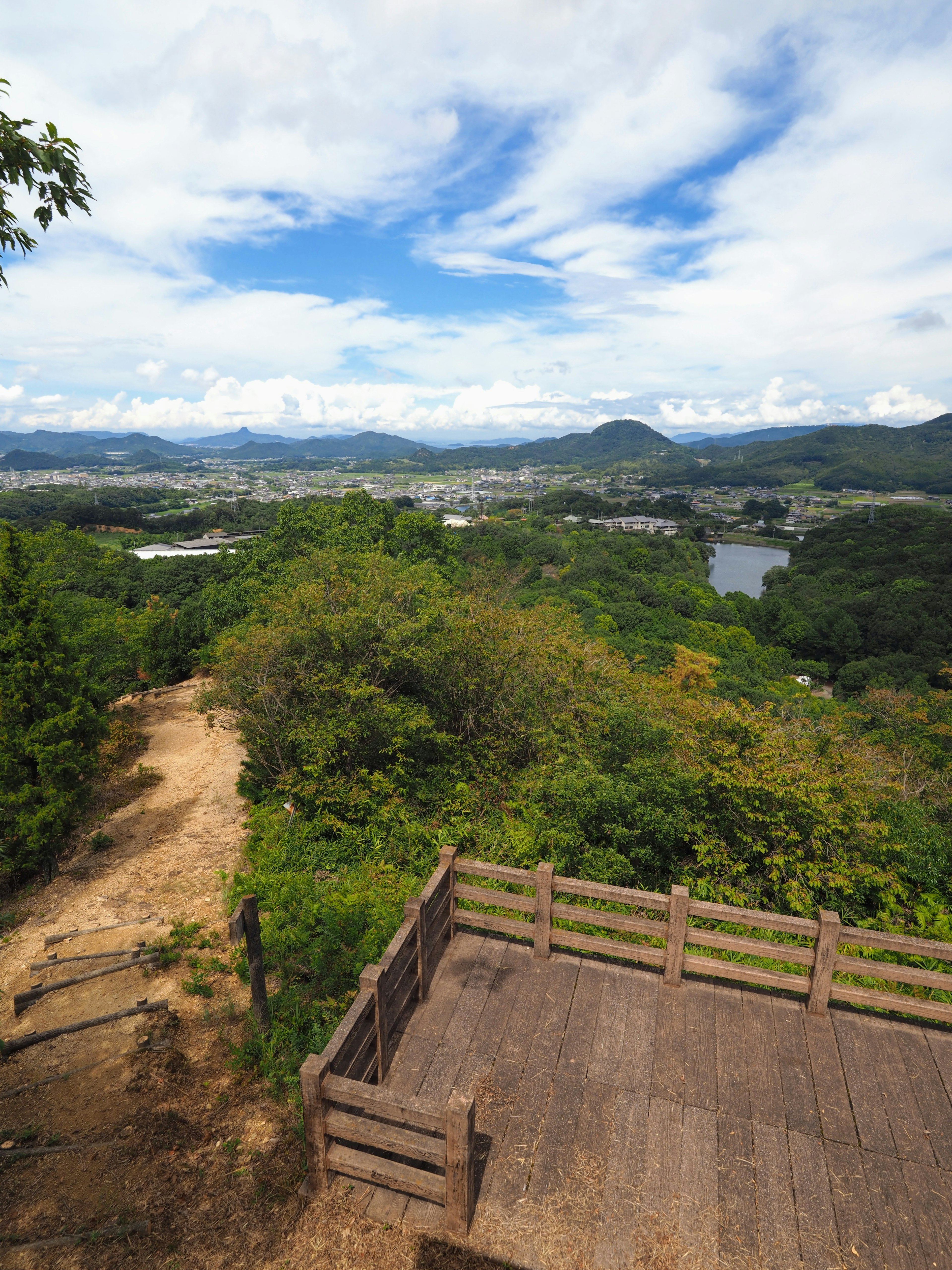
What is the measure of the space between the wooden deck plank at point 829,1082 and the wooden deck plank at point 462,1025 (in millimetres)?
2390

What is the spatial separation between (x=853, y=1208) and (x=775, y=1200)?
43 centimetres

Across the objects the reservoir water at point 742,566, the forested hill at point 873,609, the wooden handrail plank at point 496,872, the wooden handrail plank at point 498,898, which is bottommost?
the reservoir water at point 742,566

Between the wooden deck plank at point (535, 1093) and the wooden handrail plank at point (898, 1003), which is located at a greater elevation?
the wooden handrail plank at point (898, 1003)

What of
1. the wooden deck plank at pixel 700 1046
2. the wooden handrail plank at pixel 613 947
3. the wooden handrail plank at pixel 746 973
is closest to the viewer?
the wooden deck plank at pixel 700 1046

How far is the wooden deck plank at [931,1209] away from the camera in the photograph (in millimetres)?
3303

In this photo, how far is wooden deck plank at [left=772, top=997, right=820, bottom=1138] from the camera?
159 inches

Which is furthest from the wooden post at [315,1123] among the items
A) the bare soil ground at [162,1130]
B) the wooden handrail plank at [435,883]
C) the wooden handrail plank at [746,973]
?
the wooden handrail plank at [746,973]

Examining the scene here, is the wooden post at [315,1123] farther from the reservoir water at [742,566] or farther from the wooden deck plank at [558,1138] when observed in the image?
the reservoir water at [742,566]

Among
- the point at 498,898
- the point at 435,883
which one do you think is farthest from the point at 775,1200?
the point at 435,883

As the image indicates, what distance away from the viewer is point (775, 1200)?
3.57 metres

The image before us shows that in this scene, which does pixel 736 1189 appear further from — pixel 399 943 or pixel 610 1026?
pixel 399 943

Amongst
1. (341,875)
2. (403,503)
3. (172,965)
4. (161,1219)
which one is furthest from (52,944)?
(403,503)

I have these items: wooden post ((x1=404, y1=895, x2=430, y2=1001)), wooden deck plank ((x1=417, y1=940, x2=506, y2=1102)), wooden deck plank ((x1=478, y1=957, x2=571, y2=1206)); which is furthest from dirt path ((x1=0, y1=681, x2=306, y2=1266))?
wooden post ((x1=404, y1=895, x2=430, y2=1001))

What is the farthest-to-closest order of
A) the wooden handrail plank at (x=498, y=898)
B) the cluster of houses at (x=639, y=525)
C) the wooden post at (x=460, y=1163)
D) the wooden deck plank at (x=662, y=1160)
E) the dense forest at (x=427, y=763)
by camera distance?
the cluster of houses at (x=639, y=525) < the dense forest at (x=427, y=763) < the wooden handrail plank at (x=498, y=898) < the wooden deck plank at (x=662, y=1160) < the wooden post at (x=460, y=1163)
